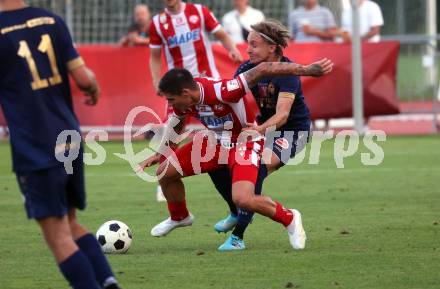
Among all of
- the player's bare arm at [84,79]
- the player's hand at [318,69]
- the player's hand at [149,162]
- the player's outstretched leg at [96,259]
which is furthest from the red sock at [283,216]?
the player's bare arm at [84,79]

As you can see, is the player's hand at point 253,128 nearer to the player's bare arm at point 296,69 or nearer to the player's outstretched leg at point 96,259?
the player's bare arm at point 296,69

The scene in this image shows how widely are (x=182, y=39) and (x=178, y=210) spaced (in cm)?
306

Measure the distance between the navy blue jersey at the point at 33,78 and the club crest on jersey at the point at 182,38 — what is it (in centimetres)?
566

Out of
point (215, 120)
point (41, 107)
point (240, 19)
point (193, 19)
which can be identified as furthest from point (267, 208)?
point (240, 19)

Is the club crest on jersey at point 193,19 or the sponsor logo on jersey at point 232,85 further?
the club crest on jersey at point 193,19

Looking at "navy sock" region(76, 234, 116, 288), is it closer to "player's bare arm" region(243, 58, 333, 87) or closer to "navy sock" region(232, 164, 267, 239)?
"player's bare arm" region(243, 58, 333, 87)

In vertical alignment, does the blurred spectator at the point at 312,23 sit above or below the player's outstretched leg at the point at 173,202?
below

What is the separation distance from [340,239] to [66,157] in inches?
133

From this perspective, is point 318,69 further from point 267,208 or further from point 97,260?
point 97,260

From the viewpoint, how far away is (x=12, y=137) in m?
5.86

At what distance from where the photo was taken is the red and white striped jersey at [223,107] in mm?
8008

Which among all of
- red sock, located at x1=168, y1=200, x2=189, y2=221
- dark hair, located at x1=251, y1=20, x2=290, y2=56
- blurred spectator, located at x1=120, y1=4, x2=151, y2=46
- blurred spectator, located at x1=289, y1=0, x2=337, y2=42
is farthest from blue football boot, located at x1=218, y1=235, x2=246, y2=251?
blurred spectator, located at x1=289, y1=0, x2=337, y2=42

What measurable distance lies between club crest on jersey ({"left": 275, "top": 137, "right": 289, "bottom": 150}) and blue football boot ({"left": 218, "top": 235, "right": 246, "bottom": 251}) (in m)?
0.89

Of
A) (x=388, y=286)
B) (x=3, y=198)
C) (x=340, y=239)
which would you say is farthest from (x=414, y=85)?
(x=388, y=286)
